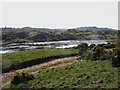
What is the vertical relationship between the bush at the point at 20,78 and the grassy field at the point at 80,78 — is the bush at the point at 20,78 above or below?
below

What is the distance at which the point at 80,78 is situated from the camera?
35.8 m

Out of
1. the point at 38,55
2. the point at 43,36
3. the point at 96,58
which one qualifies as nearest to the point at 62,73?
the point at 96,58

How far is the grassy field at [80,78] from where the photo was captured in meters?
32.8

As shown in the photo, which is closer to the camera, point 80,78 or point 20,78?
point 80,78

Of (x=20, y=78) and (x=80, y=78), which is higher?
(x=80, y=78)

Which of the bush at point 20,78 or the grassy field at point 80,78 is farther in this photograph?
the bush at point 20,78

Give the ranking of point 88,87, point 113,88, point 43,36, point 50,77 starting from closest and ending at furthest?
point 113,88 → point 88,87 → point 50,77 → point 43,36

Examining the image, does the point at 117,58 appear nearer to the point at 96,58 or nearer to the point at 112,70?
the point at 112,70

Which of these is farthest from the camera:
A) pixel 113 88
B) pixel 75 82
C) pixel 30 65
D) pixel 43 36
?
pixel 43 36

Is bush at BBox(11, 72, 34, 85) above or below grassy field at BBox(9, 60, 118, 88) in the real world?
below

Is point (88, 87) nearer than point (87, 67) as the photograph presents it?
Yes

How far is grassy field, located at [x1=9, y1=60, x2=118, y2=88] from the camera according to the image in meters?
32.8

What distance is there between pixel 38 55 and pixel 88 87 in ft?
111

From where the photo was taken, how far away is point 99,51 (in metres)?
50.2
